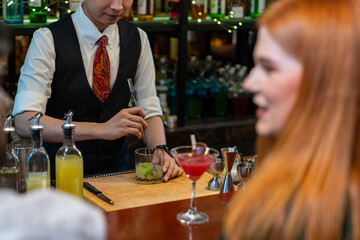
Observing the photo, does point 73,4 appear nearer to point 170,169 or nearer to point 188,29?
point 188,29

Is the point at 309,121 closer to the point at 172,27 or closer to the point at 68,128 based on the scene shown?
the point at 68,128

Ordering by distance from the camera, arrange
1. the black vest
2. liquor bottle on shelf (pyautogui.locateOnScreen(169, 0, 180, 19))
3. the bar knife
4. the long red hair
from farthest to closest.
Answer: liquor bottle on shelf (pyautogui.locateOnScreen(169, 0, 180, 19))
the black vest
the bar knife
the long red hair

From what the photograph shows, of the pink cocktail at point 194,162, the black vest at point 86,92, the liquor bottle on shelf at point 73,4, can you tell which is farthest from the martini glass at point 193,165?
the liquor bottle on shelf at point 73,4

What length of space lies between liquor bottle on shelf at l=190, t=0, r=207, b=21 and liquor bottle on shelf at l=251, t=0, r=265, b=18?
422 mm

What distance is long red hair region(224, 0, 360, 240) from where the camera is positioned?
3.34 feet

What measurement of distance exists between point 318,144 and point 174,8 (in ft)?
9.99

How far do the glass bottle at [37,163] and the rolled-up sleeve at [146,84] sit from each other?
107 cm

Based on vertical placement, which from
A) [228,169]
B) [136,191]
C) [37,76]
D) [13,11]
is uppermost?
[13,11]

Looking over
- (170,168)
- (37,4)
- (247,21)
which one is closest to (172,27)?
(247,21)

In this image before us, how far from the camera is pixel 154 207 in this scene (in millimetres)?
1827

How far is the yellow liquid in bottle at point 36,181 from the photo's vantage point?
1.85 meters

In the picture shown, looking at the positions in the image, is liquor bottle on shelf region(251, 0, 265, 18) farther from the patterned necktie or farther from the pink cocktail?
the pink cocktail

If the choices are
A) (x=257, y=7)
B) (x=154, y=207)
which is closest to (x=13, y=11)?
(x=257, y=7)

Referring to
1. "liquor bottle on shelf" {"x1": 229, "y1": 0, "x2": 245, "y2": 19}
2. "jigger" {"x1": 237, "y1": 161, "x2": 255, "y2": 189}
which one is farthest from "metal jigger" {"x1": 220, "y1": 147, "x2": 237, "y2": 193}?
"liquor bottle on shelf" {"x1": 229, "y1": 0, "x2": 245, "y2": 19}
